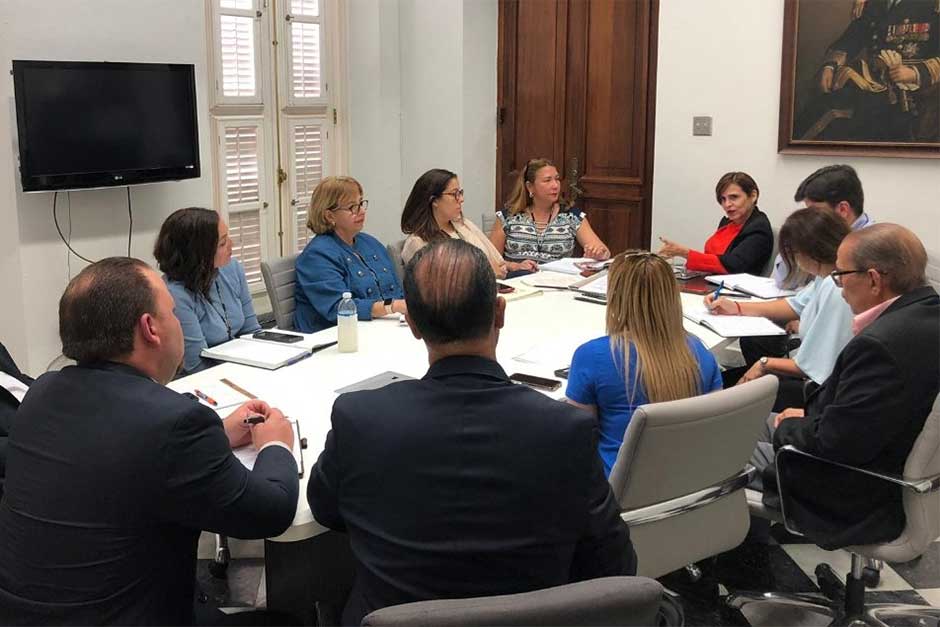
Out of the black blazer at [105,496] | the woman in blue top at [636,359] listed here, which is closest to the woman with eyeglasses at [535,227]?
the woman in blue top at [636,359]

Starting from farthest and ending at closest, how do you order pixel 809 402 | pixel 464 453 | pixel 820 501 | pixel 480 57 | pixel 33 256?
pixel 480 57 → pixel 33 256 → pixel 809 402 → pixel 820 501 → pixel 464 453

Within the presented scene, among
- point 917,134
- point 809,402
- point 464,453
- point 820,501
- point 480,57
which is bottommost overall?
point 820,501

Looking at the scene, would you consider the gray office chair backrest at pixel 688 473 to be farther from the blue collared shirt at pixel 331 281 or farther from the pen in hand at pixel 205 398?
the blue collared shirt at pixel 331 281

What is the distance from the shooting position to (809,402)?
2588 mm

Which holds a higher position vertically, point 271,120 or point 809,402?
point 271,120

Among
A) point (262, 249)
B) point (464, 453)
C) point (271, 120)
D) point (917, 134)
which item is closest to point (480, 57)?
point (271, 120)

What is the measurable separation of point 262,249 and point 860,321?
448 cm

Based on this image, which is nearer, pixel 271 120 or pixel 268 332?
pixel 268 332

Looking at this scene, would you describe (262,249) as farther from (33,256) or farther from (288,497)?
(288,497)

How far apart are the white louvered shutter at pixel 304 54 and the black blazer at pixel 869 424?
4.66 m

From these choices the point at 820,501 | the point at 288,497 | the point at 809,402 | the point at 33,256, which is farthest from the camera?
the point at 33,256

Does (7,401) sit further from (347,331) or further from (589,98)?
(589,98)

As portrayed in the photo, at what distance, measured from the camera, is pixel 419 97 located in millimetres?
6801

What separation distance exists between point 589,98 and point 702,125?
34.7 inches
